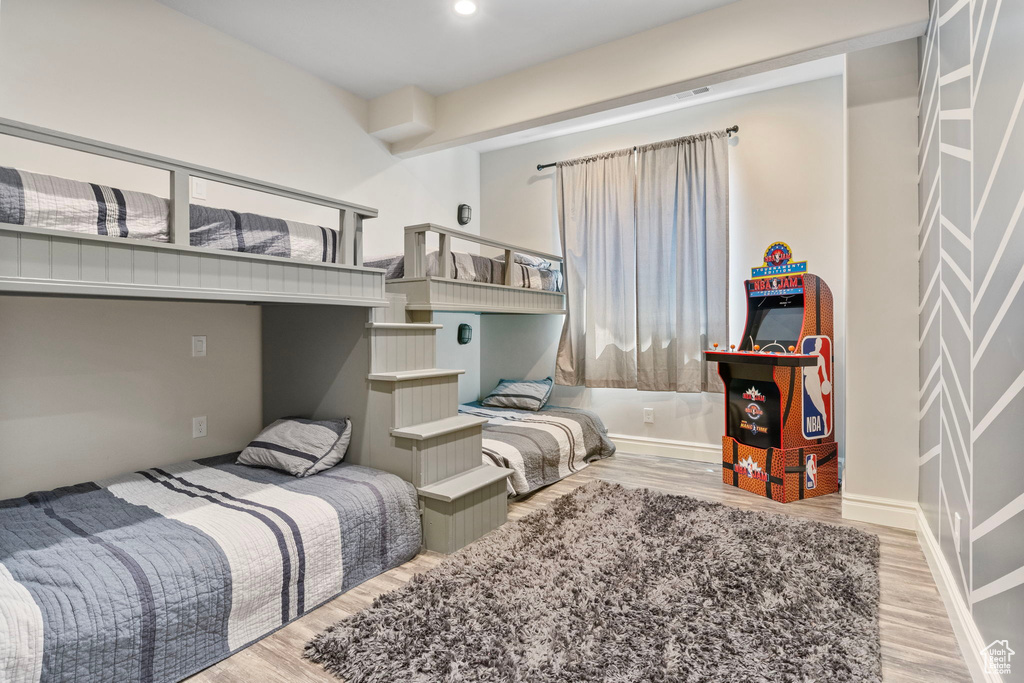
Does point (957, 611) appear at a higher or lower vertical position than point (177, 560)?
lower

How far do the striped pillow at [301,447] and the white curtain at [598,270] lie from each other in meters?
2.28

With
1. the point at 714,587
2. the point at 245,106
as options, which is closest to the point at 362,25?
the point at 245,106

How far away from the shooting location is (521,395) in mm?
4262

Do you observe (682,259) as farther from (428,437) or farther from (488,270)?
(428,437)

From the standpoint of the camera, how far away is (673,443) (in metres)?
3.95

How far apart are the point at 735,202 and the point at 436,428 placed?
2818 mm

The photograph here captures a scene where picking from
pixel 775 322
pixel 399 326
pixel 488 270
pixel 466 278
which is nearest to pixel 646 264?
pixel 775 322

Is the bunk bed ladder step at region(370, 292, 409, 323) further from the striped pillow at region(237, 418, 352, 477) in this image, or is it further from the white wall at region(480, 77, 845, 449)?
the white wall at region(480, 77, 845, 449)

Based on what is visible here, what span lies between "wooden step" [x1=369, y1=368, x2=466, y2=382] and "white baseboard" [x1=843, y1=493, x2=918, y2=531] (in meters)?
2.14

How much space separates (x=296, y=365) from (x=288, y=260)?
932 mm

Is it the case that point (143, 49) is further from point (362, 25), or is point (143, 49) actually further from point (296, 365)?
point (296, 365)

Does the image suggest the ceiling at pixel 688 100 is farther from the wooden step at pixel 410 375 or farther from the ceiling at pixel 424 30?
the wooden step at pixel 410 375

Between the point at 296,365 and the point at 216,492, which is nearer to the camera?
the point at 216,492

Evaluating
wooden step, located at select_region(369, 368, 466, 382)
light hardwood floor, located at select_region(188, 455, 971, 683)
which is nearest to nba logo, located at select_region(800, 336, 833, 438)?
light hardwood floor, located at select_region(188, 455, 971, 683)
